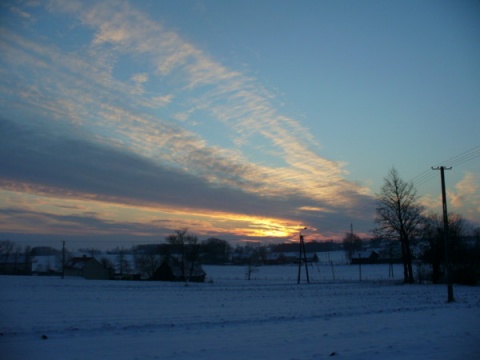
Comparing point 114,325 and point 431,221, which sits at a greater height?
point 431,221

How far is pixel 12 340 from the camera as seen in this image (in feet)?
44.4

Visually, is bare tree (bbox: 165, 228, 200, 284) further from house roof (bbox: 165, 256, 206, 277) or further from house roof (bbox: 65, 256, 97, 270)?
house roof (bbox: 65, 256, 97, 270)

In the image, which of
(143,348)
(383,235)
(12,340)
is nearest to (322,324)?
(143,348)

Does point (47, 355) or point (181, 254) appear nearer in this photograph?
point (47, 355)

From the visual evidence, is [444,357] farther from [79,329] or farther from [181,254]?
[181,254]

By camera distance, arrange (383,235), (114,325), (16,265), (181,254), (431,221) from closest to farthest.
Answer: (114,325)
(383,235)
(431,221)
(181,254)
(16,265)

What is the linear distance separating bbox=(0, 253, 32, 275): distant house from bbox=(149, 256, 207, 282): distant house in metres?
49.0

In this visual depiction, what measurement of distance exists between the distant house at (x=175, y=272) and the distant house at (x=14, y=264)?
48972 mm

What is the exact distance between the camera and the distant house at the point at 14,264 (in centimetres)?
10562

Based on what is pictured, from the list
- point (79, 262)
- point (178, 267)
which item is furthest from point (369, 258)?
point (79, 262)

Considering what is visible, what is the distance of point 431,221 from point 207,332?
173 feet

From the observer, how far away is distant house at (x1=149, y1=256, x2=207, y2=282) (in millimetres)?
74750

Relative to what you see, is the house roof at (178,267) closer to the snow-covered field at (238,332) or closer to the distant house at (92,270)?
the distant house at (92,270)

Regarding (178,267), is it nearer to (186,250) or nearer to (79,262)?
(186,250)
